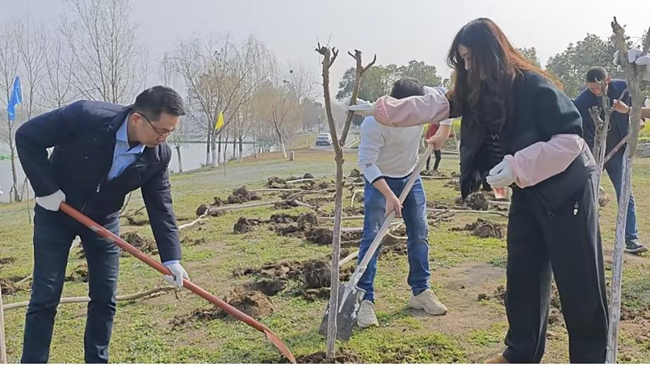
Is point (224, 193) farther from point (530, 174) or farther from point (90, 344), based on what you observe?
point (530, 174)

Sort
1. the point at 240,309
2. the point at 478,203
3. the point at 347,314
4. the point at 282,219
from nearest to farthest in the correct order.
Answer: the point at 347,314 → the point at 240,309 → the point at 282,219 → the point at 478,203

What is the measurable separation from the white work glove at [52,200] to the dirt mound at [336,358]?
5.32 ft

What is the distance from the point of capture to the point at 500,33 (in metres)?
2.51

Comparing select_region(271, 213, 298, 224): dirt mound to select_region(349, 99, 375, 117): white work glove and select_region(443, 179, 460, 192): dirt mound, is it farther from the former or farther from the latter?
select_region(349, 99, 375, 117): white work glove

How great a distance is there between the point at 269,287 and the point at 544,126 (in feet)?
10.4

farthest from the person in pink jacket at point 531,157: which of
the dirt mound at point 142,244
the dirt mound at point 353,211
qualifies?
the dirt mound at point 353,211

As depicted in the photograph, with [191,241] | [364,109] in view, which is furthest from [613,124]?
[191,241]

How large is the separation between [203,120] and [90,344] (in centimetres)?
3614

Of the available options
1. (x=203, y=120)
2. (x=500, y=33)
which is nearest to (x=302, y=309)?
(x=500, y=33)

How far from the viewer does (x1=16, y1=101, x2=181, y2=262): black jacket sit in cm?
304

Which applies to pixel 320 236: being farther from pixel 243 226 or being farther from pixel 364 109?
pixel 364 109

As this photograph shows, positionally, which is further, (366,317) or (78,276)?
(78,276)

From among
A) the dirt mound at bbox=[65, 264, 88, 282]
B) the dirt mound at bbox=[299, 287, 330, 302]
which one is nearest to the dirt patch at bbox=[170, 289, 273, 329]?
the dirt mound at bbox=[299, 287, 330, 302]

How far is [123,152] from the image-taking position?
3.16 m
